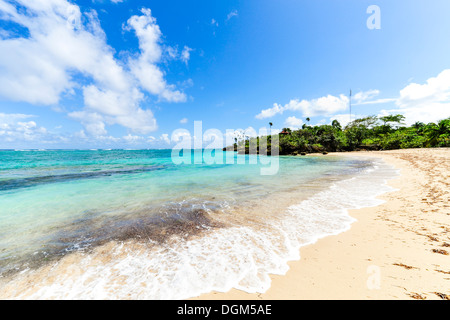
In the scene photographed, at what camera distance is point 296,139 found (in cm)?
5616

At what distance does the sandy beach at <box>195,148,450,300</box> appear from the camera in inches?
110

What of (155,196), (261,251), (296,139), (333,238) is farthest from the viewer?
(296,139)

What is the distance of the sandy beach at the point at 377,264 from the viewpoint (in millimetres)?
2803

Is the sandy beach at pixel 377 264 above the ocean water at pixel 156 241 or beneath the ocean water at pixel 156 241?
above

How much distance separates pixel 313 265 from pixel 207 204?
17.7 feet

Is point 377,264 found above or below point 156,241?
above

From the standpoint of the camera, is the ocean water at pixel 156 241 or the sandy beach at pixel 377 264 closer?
the sandy beach at pixel 377 264

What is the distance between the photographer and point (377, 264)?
11.4ft

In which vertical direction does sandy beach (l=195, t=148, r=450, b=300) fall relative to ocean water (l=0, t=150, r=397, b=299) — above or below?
above

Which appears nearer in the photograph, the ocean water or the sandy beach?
the sandy beach

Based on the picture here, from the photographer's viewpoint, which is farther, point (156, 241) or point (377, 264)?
point (156, 241)
